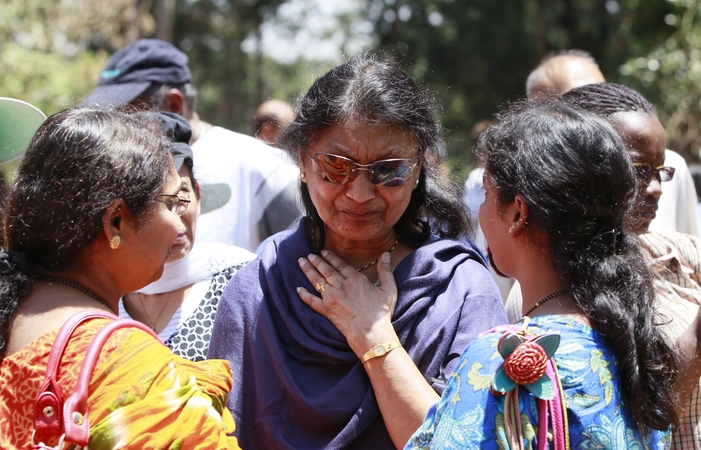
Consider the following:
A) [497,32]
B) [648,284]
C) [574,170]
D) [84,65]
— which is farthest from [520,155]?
[497,32]

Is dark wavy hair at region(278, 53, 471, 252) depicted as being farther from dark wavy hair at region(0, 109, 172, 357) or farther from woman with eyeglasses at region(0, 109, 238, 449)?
dark wavy hair at region(0, 109, 172, 357)

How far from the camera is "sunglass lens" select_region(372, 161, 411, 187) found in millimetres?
2342

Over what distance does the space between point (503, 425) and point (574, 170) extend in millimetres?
651

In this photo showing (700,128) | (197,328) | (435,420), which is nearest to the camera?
(435,420)

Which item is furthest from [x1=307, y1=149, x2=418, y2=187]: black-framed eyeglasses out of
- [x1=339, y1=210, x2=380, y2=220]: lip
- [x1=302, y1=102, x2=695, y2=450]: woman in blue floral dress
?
[x1=302, y1=102, x2=695, y2=450]: woman in blue floral dress

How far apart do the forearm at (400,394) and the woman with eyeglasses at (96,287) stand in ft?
1.48

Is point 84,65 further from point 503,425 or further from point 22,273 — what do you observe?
point 503,425

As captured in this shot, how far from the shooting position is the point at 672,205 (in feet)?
12.1

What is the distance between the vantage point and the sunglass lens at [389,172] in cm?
234

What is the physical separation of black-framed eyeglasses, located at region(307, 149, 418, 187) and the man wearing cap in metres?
1.19

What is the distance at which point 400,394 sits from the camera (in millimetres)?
2074

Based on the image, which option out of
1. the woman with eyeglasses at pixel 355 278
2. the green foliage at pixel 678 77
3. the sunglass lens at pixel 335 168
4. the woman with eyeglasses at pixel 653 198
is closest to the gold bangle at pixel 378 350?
the woman with eyeglasses at pixel 355 278

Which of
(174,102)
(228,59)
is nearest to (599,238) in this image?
(174,102)

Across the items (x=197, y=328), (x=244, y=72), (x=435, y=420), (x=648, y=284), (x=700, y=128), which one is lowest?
(x=244, y=72)
